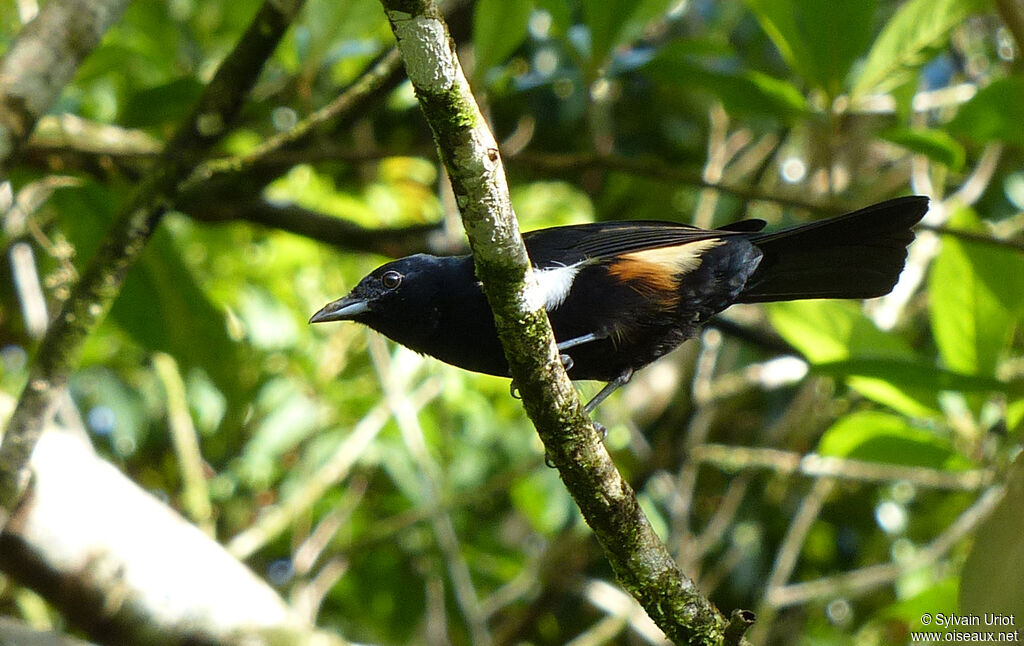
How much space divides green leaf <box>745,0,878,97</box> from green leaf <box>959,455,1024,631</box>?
1821mm

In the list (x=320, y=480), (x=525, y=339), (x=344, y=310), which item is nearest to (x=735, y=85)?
(x=344, y=310)

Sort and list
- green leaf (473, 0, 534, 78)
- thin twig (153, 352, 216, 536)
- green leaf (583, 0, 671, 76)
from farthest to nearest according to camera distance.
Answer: thin twig (153, 352, 216, 536), green leaf (473, 0, 534, 78), green leaf (583, 0, 671, 76)

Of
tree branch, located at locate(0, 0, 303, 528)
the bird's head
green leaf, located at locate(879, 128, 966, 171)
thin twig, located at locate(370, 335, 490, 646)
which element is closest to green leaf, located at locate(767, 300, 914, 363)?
green leaf, located at locate(879, 128, 966, 171)

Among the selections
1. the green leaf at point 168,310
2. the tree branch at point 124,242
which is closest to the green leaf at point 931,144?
the tree branch at point 124,242

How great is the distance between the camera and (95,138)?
4.03 m

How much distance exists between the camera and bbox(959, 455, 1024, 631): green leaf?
4.88 ft

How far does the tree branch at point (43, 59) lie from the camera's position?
269 cm

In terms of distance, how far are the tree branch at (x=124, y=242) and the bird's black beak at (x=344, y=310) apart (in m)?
0.56

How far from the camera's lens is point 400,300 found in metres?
3.07

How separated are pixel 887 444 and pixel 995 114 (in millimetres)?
1055

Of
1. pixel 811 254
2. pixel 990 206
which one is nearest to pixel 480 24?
pixel 811 254

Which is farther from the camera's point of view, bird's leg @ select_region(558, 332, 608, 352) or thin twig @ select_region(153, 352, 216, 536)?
thin twig @ select_region(153, 352, 216, 536)

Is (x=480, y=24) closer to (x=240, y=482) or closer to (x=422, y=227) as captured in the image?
(x=422, y=227)

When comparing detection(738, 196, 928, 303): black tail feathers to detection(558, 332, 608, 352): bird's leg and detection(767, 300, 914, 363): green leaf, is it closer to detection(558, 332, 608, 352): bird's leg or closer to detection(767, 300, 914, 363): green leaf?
detection(767, 300, 914, 363): green leaf
